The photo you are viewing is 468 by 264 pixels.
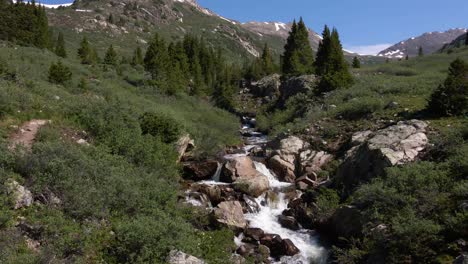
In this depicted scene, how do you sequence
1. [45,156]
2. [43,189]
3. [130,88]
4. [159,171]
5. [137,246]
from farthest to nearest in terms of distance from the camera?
[130,88], [159,171], [45,156], [43,189], [137,246]

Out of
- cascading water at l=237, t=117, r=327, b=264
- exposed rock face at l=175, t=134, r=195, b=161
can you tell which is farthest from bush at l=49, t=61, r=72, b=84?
cascading water at l=237, t=117, r=327, b=264

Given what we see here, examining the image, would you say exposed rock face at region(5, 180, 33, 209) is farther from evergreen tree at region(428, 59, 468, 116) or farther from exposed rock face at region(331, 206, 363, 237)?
evergreen tree at region(428, 59, 468, 116)

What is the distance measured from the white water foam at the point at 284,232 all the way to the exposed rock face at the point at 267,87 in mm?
35717

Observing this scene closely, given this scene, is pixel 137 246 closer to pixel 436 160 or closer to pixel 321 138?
pixel 436 160

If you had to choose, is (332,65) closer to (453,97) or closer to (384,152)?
(453,97)

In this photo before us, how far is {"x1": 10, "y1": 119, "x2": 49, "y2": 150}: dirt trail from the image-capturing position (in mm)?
16617

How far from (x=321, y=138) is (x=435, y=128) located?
757cm

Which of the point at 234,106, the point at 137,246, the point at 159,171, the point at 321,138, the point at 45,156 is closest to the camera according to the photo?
the point at 137,246

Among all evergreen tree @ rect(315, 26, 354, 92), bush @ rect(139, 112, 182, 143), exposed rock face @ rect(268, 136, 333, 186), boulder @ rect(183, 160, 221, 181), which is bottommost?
boulder @ rect(183, 160, 221, 181)

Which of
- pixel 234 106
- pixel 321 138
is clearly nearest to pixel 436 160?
pixel 321 138

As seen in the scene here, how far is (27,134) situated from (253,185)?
1138 cm

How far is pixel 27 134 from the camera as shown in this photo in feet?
58.3

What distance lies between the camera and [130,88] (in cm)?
4028

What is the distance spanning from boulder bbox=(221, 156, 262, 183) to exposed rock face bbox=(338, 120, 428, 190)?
17.6 ft
